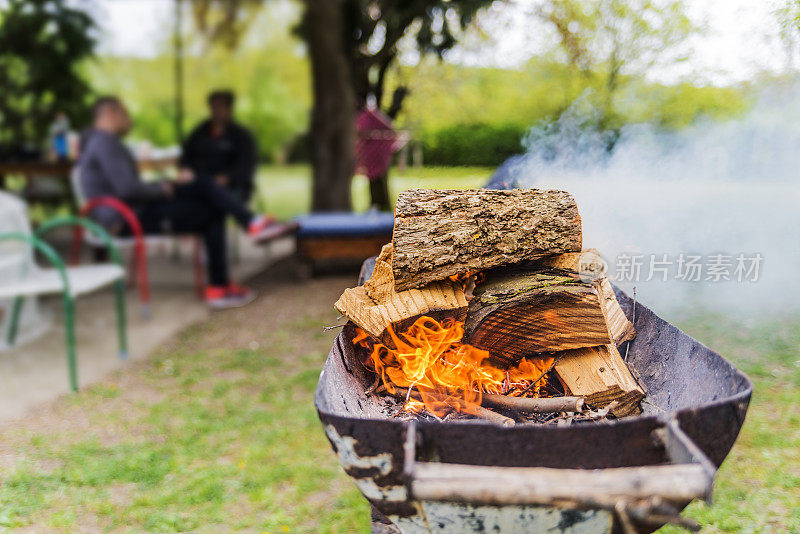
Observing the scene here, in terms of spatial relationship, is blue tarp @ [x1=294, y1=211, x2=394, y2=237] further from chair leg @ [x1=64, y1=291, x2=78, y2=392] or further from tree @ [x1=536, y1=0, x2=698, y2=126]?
chair leg @ [x1=64, y1=291, x2=78, y2=392]

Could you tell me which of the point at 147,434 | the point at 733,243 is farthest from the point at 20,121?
the point at 733,243

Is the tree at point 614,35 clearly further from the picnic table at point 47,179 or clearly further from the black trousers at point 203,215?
the picnic table at point 47,179

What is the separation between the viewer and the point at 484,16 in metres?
5.33

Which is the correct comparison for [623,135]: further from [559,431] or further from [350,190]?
[350,190]

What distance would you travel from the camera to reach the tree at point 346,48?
5609 mm

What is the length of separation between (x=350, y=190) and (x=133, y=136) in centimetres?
322

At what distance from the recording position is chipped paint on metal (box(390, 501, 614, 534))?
1.18 m

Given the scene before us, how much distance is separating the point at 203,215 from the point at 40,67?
14.1 feet

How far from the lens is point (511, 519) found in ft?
3.91

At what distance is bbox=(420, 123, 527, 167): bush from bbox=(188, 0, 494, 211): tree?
1.43 metres

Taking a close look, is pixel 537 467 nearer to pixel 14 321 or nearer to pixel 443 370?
pixel 443 370

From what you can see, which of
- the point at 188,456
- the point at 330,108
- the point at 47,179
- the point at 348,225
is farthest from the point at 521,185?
the point at 47,179

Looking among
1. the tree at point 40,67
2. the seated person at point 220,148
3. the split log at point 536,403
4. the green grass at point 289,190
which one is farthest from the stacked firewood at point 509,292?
the tree at point 40,67

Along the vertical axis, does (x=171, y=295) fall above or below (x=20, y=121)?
below
